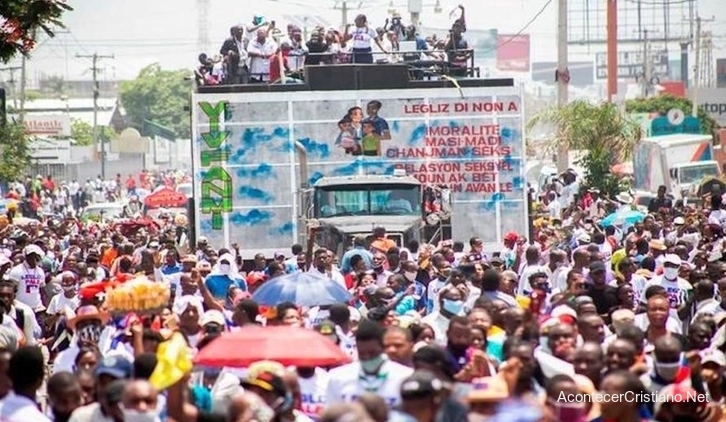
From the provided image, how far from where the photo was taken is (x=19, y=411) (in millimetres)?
11055

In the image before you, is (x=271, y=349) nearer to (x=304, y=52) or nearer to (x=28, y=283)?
(x=28, y=283)

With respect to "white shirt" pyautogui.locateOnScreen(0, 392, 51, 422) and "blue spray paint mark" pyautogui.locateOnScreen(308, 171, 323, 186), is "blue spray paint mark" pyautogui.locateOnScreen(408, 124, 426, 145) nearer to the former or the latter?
"blue spray paint mark" pyautogui.locateOnScreen(308, 171, 323, 186)

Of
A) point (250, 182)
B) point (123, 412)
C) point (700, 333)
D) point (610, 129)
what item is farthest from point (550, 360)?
point (610, 129)

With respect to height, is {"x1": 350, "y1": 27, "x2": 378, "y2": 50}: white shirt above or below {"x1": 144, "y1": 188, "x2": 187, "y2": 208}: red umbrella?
above

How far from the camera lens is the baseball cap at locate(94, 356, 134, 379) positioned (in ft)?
38.1

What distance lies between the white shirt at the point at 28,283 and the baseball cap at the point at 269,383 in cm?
1262

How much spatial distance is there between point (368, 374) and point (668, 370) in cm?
169

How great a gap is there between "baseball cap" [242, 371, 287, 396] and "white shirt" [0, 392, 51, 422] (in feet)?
3.58

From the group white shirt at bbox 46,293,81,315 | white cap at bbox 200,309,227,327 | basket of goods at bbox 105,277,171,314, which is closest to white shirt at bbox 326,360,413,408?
basket of goods at bbox 105,277,171,314

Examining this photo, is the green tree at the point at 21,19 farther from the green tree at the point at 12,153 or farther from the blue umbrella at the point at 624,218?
the blue umbrella at the point at 624,218

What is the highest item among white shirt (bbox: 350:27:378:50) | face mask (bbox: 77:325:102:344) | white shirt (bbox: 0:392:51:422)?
white shirt (bbox: 350:27:378:50)

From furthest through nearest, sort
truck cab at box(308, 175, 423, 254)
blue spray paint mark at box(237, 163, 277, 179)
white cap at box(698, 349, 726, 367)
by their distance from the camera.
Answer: blue spray paint mark at box(237, 163, 277, 179) → truck cab at box(308, 175, 423, 254) → white cap at box(698, 349, 726, 367)

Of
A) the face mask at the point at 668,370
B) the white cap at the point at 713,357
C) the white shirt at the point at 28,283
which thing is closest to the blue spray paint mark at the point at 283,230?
the white shirt at the point at 28,283

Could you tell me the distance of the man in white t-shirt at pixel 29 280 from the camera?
2328 cm
